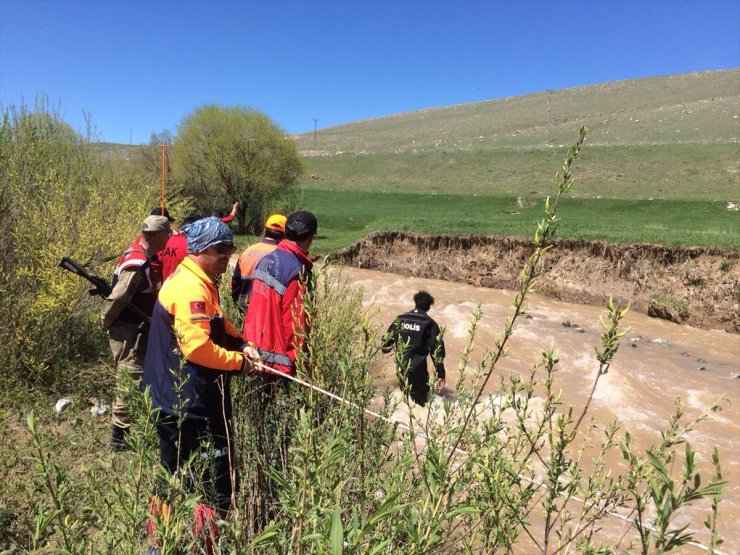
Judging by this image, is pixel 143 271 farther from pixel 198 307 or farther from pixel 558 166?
pixel 558 166

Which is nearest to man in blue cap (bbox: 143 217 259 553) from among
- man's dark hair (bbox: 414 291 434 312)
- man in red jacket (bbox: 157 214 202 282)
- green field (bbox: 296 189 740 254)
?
man in red jacket (bbox: 157 214 202 282)

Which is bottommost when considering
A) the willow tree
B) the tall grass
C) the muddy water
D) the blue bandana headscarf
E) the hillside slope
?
the muddy water

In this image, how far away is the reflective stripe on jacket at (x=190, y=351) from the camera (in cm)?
235

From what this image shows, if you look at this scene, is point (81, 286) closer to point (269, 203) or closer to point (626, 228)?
point (626, 228)

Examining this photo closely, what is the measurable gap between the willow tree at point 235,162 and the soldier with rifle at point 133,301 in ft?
63.2

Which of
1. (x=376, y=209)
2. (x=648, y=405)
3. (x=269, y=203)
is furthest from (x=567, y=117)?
(x=648, y=405)

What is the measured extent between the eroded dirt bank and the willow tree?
367 inches

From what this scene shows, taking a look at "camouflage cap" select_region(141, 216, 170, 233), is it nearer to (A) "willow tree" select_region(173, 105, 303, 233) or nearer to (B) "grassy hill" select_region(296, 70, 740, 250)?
(B) "grassy hill" select_region(296, 70, 740, 250)

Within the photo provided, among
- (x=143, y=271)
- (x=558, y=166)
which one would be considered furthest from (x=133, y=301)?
(x=558, y=166)

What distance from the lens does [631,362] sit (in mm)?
8727

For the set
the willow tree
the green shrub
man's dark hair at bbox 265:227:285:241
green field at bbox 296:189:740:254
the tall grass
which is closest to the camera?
the tall grass

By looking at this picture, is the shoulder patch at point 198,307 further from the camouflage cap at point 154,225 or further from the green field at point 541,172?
the green field at point 541,172

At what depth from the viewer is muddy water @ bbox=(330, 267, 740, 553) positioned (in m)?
6.10

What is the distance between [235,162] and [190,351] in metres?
22.3
